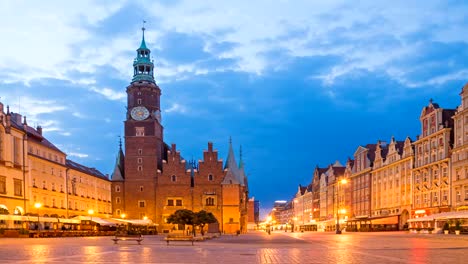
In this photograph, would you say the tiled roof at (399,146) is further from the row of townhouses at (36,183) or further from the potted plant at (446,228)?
the row of townhouses at (36,183)

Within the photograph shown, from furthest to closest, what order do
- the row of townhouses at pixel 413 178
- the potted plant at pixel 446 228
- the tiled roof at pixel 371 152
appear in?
the tiled roof at pixel 371 152 → the row of townhouses at pixel 413 178 → the potted plant at pixel 446 228

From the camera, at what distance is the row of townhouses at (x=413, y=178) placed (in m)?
72.9

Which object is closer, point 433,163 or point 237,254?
point 237,254

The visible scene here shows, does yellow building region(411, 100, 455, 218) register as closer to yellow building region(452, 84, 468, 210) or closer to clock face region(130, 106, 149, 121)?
yellow building region(452, 84, 468, 210)

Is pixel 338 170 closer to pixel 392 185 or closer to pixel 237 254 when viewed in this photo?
pixel 392 185

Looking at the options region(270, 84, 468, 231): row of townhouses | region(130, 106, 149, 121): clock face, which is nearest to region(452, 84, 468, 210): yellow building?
region(270, 84, 468, 231): row of townhouses

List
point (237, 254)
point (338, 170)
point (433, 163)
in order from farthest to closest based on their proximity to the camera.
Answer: point (338, 170), point (433, 163), point (237, 254)

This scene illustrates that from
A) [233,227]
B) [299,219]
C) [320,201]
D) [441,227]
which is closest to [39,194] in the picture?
[233,227]

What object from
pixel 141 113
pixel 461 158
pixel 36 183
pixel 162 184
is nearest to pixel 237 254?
pixel 36 183

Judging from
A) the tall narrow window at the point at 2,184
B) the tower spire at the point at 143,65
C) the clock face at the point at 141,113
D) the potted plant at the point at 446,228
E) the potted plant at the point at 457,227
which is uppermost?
the tower spire at the point at 143,65

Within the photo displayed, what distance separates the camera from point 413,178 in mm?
88062

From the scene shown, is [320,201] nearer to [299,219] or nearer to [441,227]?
[299,219]

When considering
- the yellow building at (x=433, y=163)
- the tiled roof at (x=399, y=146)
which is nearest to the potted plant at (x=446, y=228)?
the yellow building at (x=433, y=163)

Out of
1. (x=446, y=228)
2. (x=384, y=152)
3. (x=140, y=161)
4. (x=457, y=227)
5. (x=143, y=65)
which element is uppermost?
(x=143, y=65)
